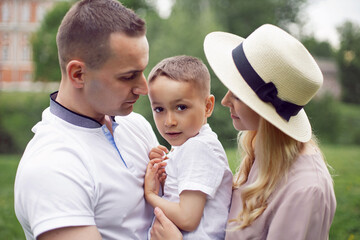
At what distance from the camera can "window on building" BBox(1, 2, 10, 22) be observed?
41.8m

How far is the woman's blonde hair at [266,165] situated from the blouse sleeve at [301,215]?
0.48 ft

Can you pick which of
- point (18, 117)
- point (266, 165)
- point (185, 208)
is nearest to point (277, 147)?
point (266, 165)

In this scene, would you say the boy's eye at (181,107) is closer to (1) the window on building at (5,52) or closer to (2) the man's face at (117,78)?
(2) the man's face at (117,78)

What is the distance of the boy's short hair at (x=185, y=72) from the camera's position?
2650mm

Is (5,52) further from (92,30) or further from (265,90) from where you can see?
(265,90)

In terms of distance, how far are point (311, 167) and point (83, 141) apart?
1306mm

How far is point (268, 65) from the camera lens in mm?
2301

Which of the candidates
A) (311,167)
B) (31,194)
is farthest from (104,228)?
(311,167)

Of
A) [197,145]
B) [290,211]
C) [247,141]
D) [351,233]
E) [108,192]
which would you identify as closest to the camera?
[290,211]

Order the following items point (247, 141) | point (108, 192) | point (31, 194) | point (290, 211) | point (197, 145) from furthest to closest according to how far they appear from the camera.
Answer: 1. point (247, 141)
2. point (197, 145)
3. point (108, 192)
4. point (290, 211)
5. point (31, 194)

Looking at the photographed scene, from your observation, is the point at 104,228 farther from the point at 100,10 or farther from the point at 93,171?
the point at 100,10

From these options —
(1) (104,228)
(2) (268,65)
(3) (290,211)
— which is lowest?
(1) (104,228)

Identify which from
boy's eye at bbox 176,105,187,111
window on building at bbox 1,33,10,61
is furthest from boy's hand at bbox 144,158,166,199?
window on building at bbox 1,33,10,61

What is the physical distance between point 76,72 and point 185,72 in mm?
715
